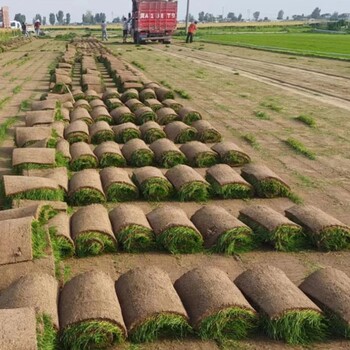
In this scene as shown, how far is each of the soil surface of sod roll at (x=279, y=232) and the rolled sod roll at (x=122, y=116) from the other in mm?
6151

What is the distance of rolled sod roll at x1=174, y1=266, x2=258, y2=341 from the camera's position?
3828 millimetres

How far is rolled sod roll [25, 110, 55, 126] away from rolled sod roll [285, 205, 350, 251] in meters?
→ 6.11

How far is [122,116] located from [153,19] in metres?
29.7

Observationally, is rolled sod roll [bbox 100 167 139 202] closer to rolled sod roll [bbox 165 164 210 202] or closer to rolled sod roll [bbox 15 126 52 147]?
rolled sod roll [bbox 165 164 210 202]

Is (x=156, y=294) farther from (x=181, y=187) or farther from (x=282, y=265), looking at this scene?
(x=181, y=187)

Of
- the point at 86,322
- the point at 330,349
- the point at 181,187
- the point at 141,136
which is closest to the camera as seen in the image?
the point at 86,322

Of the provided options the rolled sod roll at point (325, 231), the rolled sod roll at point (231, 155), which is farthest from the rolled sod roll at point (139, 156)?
the rolled sod roll at point (325, 231)

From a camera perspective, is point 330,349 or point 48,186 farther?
point 48,186

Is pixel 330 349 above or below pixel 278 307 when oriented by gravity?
below

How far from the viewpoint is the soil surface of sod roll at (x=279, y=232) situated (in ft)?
17.7

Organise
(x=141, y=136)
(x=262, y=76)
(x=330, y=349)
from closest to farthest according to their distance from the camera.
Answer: (x=330, y=349), (x=141, y=136), (x=262, y=76)

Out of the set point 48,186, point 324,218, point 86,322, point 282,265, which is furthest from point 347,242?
point 48,186

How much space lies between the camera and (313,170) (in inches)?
323

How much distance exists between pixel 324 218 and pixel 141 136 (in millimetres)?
5093
